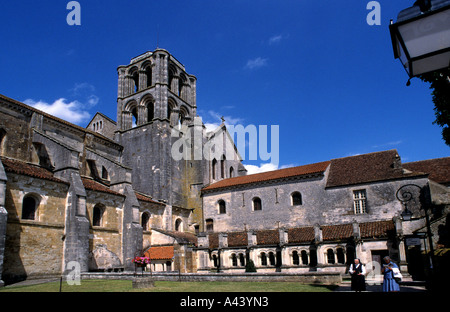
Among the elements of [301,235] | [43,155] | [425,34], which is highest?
[43,155]

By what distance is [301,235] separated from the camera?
1113 inches

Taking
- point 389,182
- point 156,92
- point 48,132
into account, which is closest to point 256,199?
point 389,182

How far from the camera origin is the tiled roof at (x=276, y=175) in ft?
109

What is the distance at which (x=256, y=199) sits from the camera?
35531 millimetres

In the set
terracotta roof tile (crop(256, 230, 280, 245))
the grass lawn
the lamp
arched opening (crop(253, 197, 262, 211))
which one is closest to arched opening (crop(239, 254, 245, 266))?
terracotta roof tile (crop(256, 230, 280, 245))

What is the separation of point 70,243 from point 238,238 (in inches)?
570

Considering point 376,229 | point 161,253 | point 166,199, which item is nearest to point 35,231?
point 161,253

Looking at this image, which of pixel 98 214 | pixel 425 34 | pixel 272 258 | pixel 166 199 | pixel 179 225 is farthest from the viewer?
pixel 179 225

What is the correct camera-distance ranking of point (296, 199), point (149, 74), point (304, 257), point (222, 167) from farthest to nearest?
1. point (149, 74)
2. point (222, 167)
3. point (296, 199)
4. point (304, 257)

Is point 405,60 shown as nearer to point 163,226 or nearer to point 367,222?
point 367,222

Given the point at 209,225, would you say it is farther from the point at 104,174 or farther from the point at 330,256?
the point at 330,256

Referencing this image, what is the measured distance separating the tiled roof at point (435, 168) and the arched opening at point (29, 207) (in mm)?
32010

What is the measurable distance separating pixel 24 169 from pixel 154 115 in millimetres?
18788

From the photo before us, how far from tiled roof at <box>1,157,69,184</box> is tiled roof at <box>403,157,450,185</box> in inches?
1212
